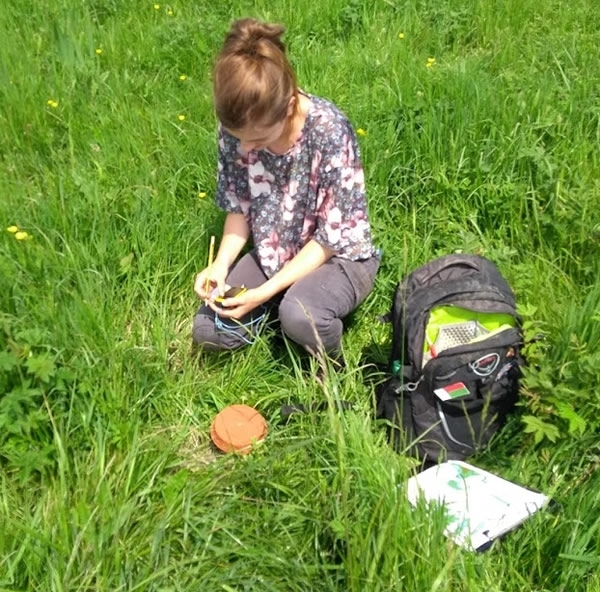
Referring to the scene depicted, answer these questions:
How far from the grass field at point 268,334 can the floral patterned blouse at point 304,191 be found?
326mm

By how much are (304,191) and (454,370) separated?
76 cm

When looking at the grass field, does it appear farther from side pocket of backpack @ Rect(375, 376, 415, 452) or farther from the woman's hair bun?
the woman's hair bun

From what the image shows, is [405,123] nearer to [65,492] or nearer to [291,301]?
[291,301]

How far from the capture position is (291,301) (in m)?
2.25

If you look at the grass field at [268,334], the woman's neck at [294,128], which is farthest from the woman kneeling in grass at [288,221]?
the grass field at [268,334]

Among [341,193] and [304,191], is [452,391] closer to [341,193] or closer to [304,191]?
[341,193]

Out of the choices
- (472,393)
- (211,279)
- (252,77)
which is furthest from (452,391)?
(252,77)

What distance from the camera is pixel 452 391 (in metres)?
1.98

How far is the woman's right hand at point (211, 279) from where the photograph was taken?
2393 mm

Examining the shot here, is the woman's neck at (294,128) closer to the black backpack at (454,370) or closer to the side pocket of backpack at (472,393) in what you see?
the black backpack at (454,370)

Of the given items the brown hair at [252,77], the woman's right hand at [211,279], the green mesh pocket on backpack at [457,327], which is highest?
the brown hair at [252,77]

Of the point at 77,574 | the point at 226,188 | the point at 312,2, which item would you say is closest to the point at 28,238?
the point at 226,188

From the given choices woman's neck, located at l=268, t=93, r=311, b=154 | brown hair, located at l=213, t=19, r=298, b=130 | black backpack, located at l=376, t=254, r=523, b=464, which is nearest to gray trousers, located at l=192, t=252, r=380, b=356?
black backpack, located at l=376, t=254, r=523, b=464

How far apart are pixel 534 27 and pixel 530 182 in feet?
4.39
